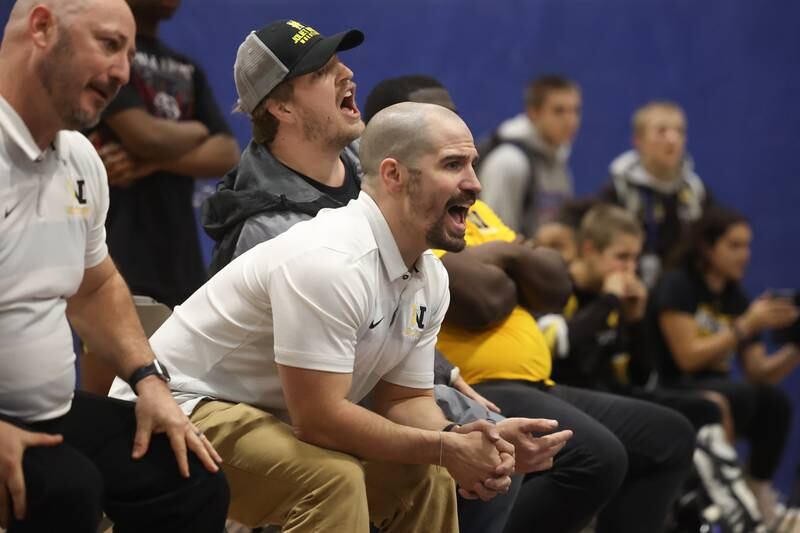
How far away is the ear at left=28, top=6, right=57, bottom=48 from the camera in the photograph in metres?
2.33

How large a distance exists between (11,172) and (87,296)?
1.30ft

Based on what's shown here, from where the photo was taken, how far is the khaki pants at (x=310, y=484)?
2.61 meters

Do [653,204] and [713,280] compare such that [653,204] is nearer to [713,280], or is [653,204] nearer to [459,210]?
[713,280]

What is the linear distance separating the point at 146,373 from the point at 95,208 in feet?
1.11

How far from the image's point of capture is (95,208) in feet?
8.38

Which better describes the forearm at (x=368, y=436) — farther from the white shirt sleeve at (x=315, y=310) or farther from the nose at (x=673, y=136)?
the nose at (x=673, y=136)

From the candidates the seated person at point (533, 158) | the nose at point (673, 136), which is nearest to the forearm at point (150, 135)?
the seated person at point (533, 158)

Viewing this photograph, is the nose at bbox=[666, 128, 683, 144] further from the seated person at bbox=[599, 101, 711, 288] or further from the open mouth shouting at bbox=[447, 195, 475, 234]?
the open mouth shouting at bbox=[447, 195, 475, 234]

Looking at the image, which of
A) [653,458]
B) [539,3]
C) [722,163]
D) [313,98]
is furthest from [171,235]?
[722,163]

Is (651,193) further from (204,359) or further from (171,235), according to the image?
(204,359)

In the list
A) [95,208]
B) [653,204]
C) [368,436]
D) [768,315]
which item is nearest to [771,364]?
[768,315]

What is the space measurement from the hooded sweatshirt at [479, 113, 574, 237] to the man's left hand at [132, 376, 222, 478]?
10.6 feet

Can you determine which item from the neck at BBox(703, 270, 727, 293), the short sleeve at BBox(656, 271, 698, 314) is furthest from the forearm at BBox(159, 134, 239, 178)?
the neck at BBox(703, 270, 727, 293)

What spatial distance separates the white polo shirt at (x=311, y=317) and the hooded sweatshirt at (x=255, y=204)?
0.25m
